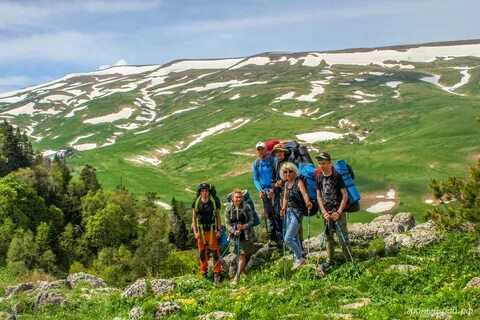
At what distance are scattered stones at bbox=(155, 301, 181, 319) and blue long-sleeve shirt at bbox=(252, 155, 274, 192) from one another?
20.5ft

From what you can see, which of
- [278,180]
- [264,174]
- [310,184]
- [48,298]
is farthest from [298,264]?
[48,298]

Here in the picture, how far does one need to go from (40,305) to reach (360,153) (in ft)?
519

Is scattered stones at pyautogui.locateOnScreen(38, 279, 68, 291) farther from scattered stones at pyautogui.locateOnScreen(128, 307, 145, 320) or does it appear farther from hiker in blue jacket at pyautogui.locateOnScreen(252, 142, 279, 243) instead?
hiker in blue jacket at pyautogui.locateOnScreen(252, 142, 279, 243)

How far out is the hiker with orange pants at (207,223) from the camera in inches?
803

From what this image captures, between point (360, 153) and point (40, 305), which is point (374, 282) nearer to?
point (40, 305)

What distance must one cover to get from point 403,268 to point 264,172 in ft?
21.3

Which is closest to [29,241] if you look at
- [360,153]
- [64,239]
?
[64,239]

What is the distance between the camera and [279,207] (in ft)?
69.6

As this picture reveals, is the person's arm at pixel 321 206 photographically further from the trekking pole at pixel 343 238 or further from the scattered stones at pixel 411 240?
the scattered stones at pixel 411 240

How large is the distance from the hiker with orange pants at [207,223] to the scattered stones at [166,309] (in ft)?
13.0

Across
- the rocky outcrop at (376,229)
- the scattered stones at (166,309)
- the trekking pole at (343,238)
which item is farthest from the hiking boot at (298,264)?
the rocky outcrop at (376,229)

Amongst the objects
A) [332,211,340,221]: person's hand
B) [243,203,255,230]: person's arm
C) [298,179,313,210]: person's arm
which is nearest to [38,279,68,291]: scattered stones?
[243,203,255,230]: person's arm

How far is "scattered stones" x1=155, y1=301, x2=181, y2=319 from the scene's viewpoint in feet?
54.6

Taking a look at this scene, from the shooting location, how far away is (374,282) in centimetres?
1667
